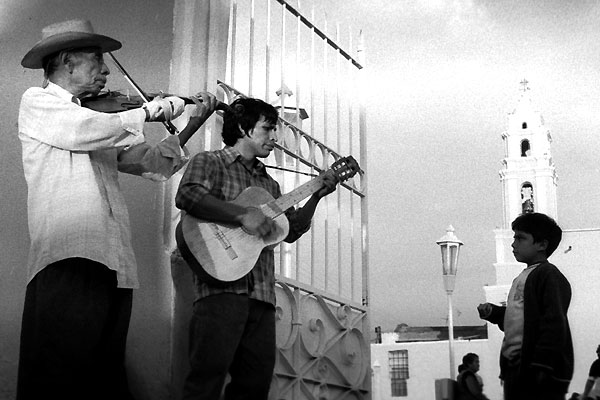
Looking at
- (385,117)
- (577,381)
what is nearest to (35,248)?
(385,117)

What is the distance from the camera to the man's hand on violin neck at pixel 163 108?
2742mm

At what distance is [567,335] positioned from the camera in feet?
10.7

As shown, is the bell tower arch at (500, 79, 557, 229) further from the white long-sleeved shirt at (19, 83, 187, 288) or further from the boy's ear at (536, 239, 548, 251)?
the white long-sleeved shirt at (19, 83, 187, 288)

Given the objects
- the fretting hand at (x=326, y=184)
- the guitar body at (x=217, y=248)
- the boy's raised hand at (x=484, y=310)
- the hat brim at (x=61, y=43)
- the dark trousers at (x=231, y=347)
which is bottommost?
the dark trousers at (x=231, y=347)

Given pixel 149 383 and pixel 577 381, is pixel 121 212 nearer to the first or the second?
pixel 149 383

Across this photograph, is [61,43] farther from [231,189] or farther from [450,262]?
[450,262]

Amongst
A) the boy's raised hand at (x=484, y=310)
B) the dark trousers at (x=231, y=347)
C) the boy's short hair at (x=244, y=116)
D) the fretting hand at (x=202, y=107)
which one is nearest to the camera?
the dark trousers at (x=231, y=347)

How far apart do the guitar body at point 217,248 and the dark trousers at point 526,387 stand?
1.12 m

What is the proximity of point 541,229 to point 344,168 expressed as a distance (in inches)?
35.1

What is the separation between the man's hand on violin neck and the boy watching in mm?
1593

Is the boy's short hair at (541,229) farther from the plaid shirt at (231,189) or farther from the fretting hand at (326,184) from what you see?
the plaid shirt at (231,189)

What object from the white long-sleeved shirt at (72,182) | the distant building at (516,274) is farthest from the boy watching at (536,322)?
the distant building at (516,274)

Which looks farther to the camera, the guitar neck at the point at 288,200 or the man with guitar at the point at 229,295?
the guitar neck at the point at 288,200

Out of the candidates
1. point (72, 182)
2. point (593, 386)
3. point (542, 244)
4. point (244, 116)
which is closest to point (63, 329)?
point (72, 182)
